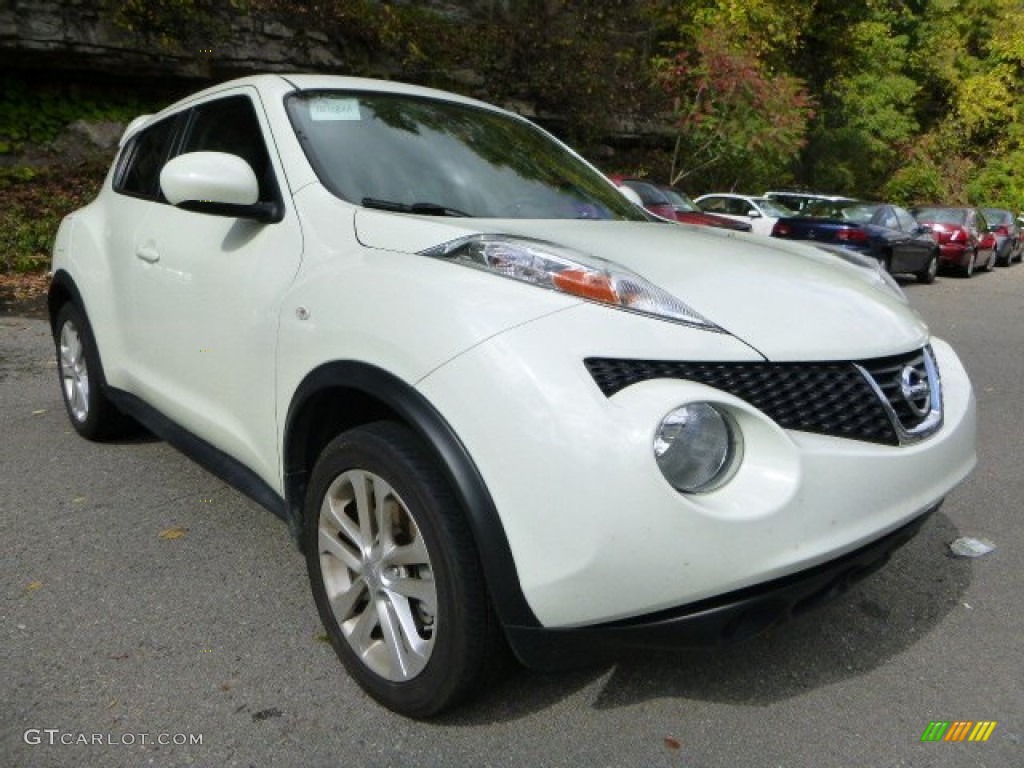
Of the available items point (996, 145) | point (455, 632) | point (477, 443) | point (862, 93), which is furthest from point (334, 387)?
point (996, 145)

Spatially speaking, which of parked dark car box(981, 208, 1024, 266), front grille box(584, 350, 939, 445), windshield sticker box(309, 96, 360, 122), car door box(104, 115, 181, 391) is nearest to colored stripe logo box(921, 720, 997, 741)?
front grille box(584, 350, 939, 445)

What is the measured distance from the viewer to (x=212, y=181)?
2639mm

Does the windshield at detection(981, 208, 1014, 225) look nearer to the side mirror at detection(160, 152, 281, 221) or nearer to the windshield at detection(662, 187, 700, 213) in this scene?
the windshield at detection(662, 187, 700, 213)

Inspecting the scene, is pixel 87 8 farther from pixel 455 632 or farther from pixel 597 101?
pixel 455 632

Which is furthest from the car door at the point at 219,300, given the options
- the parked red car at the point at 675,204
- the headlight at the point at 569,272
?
the parked red car at the point at 675,204

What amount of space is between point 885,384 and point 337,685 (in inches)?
65.4

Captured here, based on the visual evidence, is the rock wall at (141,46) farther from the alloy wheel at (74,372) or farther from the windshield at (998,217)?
the windshield at (998,217)

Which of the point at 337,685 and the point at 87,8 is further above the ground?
the point at 87,8

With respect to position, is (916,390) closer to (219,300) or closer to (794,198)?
(219,300)

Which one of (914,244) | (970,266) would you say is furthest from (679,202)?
(970,266)

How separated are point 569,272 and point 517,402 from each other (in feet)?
1.27

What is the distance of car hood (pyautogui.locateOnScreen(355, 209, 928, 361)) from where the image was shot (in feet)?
6.97

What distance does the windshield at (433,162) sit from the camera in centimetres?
279

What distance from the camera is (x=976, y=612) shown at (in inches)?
116
